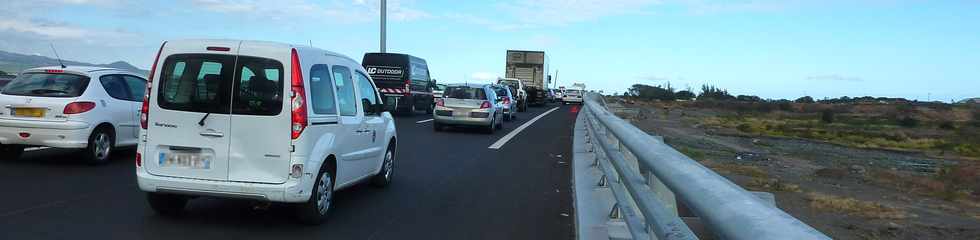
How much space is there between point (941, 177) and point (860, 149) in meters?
9.88

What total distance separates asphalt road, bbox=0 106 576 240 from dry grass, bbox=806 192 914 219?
287cm

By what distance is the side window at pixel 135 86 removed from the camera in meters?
10.5

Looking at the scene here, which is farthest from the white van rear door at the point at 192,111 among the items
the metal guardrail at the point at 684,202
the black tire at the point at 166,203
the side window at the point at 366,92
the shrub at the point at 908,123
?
the shrub at the point at 908,123

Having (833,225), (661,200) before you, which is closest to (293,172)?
(661,200)

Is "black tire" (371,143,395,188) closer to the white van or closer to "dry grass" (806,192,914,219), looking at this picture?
the white van

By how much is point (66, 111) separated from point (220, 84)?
421 cm

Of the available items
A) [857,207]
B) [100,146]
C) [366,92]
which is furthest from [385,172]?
[857,207]

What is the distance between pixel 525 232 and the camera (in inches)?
262

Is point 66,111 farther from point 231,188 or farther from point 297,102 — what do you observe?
point 297,102

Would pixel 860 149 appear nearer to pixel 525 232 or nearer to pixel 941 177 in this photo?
pixel 941 177

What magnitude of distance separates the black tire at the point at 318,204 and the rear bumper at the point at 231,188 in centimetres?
21

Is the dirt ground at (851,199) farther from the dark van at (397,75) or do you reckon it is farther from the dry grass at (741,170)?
the dark van at (397,75)

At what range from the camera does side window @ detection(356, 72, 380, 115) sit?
790 centimetres

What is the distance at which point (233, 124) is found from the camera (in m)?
6.20
